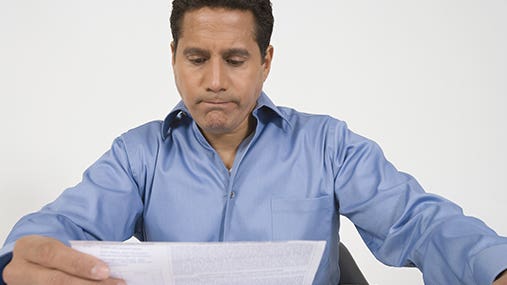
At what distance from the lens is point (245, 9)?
4.48 ft

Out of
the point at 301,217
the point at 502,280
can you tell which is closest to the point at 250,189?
the point at 301,217

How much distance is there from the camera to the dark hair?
1.35 meters

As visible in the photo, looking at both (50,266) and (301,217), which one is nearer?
(50,266)

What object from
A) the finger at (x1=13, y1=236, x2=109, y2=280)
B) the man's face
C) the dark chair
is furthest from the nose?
the dark chair

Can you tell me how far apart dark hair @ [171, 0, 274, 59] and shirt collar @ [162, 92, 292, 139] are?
0.13 metres

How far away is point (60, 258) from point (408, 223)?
0.73m

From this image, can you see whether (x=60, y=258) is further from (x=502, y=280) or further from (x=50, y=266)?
(x=502, y=280)

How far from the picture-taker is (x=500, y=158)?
8.35 feet

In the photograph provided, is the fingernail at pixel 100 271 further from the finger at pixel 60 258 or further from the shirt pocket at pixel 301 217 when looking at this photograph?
the shirt pocket at pixel 301 217

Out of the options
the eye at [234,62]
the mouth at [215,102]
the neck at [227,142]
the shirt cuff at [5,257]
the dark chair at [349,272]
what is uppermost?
the eye at [234,62]

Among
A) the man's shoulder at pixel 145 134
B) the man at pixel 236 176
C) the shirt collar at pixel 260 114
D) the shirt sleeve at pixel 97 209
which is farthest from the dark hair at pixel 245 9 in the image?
the shirt sleeve at pixel 97 209

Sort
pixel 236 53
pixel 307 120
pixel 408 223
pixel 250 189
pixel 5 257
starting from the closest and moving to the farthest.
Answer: pixel 5 257
pixel 408 223
pixel 236 53
pixel 250 189
pixel 307 120

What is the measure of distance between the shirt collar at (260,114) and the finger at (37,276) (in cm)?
60

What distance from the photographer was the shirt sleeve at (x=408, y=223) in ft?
3.38
